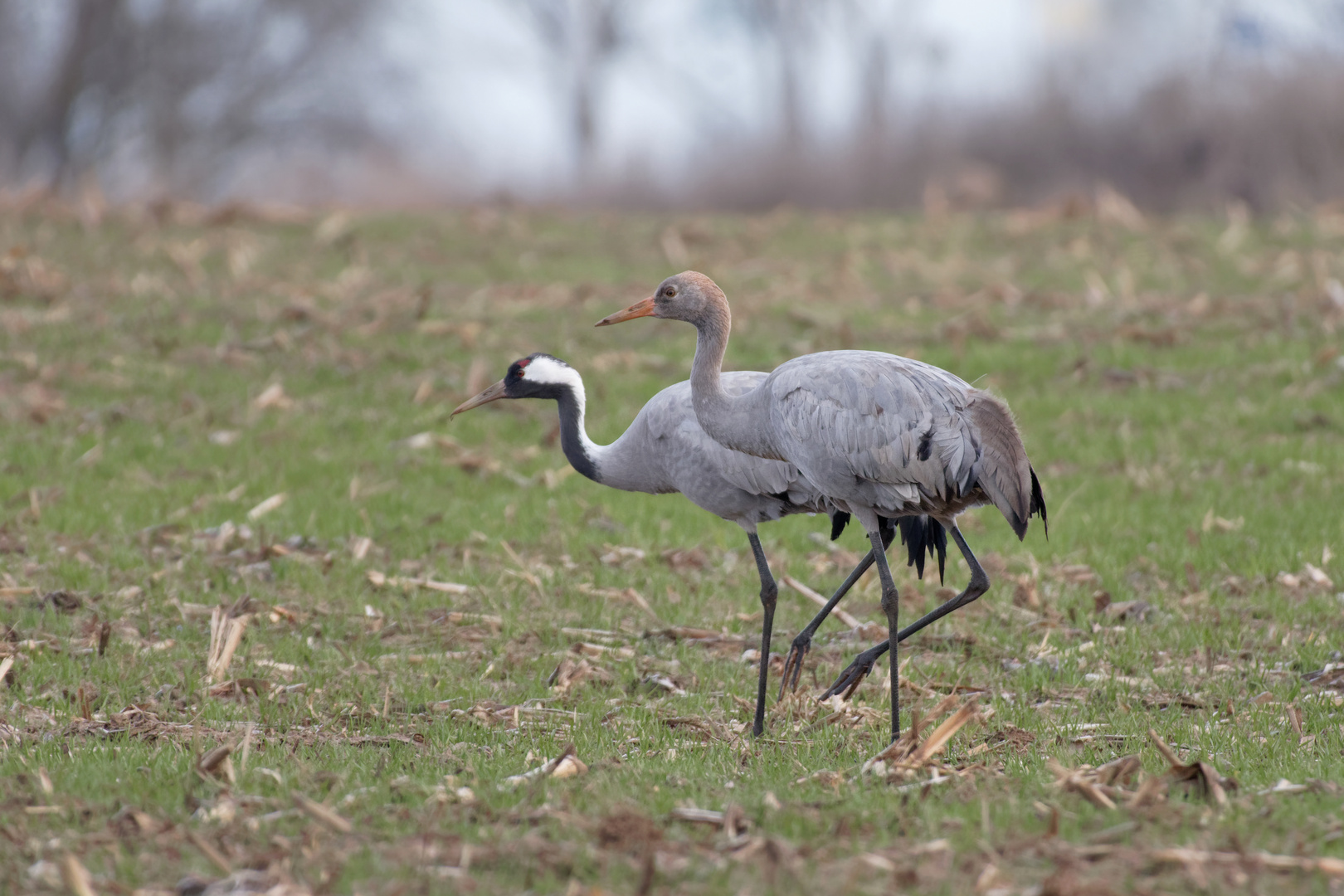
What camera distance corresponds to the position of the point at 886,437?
5.11 meters

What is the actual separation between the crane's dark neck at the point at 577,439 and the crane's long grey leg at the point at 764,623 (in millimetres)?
792

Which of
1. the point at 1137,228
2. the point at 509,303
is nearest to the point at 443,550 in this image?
the point at 509,303

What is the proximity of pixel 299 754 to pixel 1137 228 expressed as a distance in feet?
41.3

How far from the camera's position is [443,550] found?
25.2 ft

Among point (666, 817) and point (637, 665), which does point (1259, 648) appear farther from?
point (666, 817)

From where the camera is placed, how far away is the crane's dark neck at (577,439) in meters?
6.39

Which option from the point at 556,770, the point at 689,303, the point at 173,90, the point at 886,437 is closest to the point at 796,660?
the point at 886,437

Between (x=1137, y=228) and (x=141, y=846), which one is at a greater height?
(x=1137, y=228)

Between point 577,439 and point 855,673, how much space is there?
5.18 ft

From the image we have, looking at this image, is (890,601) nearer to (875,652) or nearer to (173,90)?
(875,652)

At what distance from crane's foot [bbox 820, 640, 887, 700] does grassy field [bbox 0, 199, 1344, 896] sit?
0.40ft

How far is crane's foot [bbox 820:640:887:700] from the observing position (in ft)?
18.8

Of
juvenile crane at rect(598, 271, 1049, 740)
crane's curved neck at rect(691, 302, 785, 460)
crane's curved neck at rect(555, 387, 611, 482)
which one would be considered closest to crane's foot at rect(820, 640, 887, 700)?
juvenile crane at rect(598, 271, 1049, 740)

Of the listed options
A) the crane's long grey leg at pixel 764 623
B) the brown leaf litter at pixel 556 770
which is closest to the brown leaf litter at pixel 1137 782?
the crane's long grey leg at pixel 764 623
